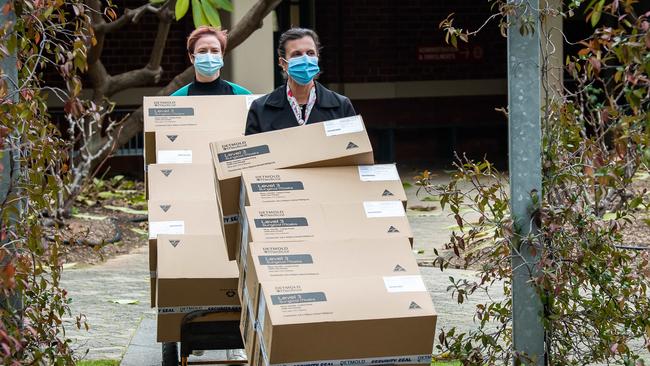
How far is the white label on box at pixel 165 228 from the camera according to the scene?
558cm

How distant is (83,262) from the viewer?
10.0 m

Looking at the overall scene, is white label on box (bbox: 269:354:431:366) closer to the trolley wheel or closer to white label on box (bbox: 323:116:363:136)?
white label on box (bbox: 323:116:363:136)

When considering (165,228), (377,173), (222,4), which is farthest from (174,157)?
(222,4)

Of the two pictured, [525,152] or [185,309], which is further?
[185,309]

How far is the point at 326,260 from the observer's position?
4551mm

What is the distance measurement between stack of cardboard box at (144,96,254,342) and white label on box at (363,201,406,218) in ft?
3.29

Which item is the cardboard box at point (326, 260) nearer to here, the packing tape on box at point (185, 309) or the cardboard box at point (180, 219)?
the packing tape on box at point (185, 309)

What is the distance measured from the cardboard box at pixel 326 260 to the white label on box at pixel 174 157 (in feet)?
4.45

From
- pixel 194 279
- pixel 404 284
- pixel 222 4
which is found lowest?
pixel 194 279

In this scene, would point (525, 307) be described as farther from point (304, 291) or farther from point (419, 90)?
point (419, 90)

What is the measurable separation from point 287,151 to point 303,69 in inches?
35.4

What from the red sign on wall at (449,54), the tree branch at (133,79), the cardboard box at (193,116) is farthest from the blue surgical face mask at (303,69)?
the red sign on wall at (449,54)

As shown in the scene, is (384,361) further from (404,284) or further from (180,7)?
(180,7)

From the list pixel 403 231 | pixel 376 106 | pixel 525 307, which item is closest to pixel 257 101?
pixel 403 231
